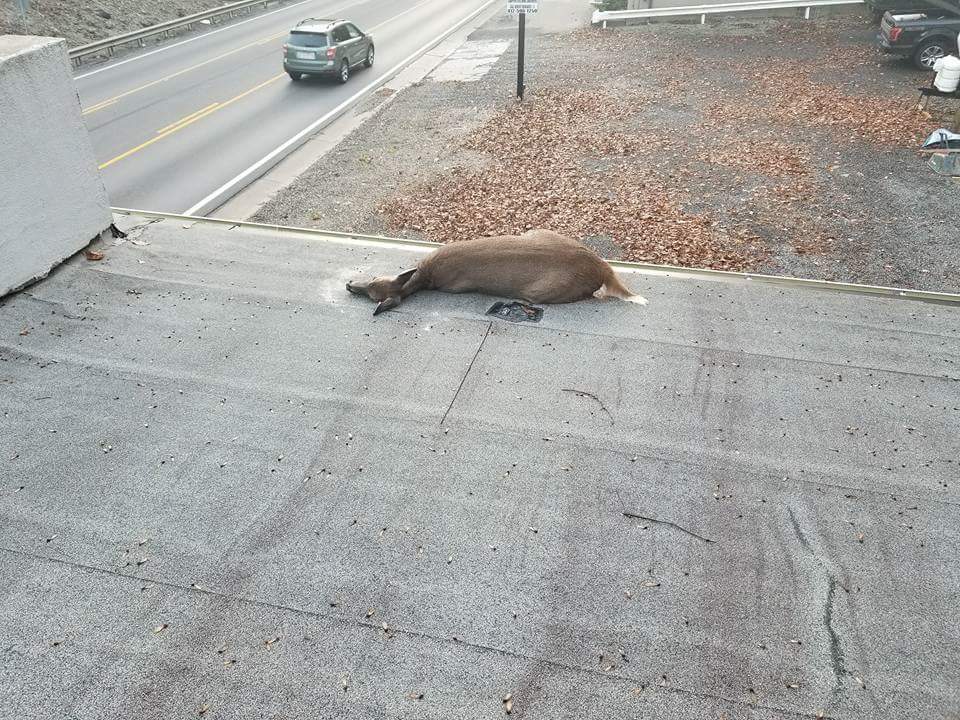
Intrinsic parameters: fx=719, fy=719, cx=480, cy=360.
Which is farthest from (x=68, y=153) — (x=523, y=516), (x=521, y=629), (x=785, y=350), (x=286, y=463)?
(x=785, y=350)

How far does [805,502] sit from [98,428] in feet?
18.2

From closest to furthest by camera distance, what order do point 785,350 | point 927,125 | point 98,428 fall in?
1. point 98,428
2. point 785,350
3. point 927,125

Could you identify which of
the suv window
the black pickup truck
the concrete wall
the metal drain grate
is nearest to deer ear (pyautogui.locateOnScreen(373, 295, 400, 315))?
the metal drain grate

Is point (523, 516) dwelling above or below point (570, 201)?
above

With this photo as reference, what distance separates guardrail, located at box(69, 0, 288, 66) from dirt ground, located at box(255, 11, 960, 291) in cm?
1438

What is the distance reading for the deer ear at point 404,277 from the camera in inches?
308

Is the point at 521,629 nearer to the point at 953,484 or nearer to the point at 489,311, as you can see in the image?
the point at 953,484

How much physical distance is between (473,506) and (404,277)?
11.3 ft

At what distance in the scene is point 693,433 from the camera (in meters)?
5.80

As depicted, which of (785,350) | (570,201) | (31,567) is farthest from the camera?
(570,201)

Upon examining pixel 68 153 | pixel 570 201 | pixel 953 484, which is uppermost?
pixel 68 153

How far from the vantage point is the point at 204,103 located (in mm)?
22656

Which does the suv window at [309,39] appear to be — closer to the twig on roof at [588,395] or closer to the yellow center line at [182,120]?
the yellow center line at [182,120]

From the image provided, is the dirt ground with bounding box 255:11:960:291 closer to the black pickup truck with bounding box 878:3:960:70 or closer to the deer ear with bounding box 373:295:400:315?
the black pickup truck with bounding box 878:3:960:70
